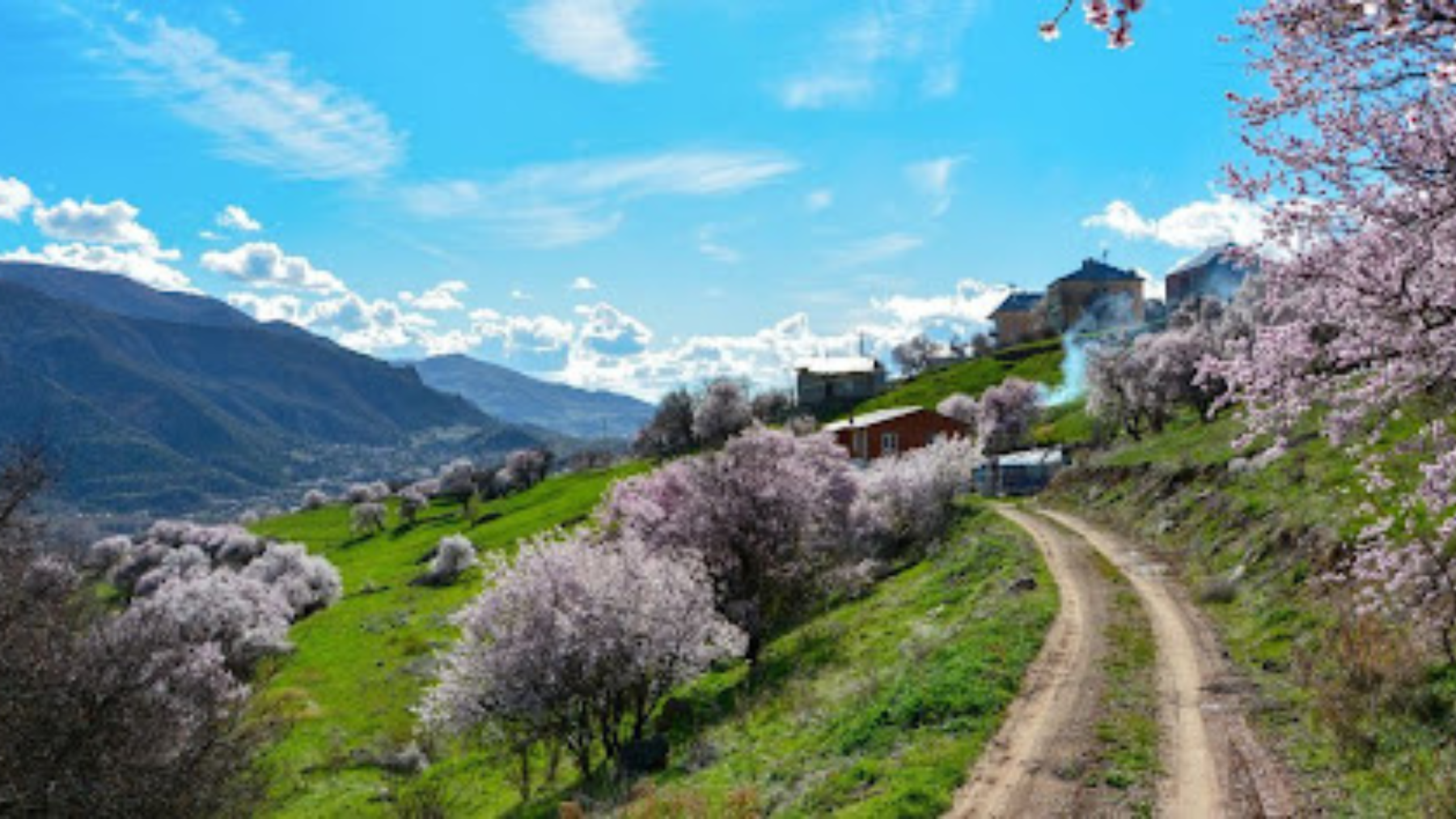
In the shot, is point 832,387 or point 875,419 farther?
point 832,387

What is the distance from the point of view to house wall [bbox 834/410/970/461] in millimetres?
113125

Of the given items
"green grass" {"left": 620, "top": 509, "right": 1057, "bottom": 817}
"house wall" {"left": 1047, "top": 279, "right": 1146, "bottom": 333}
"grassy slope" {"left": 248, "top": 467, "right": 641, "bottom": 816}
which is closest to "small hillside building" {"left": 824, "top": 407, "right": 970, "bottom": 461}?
"grassy slope" {"left": 248, "top": 467, "right": 641, "bottom": 816}

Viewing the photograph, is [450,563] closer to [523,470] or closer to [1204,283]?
[523,470]

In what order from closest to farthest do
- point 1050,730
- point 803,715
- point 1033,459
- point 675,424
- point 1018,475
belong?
point 1050,730, point 803,715, point 1018,475, point 1033,459, point 675,424

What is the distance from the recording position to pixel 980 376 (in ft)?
559

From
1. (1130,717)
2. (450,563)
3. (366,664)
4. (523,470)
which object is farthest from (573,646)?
(523,470)

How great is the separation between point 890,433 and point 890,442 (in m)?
1.12

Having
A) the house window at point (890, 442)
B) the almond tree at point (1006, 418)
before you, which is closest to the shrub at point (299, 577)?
the house window at point (890, 442)

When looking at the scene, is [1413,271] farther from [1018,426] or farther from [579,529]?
[1018,426]

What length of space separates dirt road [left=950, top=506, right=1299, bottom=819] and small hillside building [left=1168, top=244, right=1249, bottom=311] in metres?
154

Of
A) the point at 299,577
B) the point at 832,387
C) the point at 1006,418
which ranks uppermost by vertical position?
the point at 832,387

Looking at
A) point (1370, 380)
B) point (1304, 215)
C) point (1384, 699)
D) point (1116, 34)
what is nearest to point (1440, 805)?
point (1384, 699)

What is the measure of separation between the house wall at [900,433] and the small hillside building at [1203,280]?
7688cm

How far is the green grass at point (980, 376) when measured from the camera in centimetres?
16112
